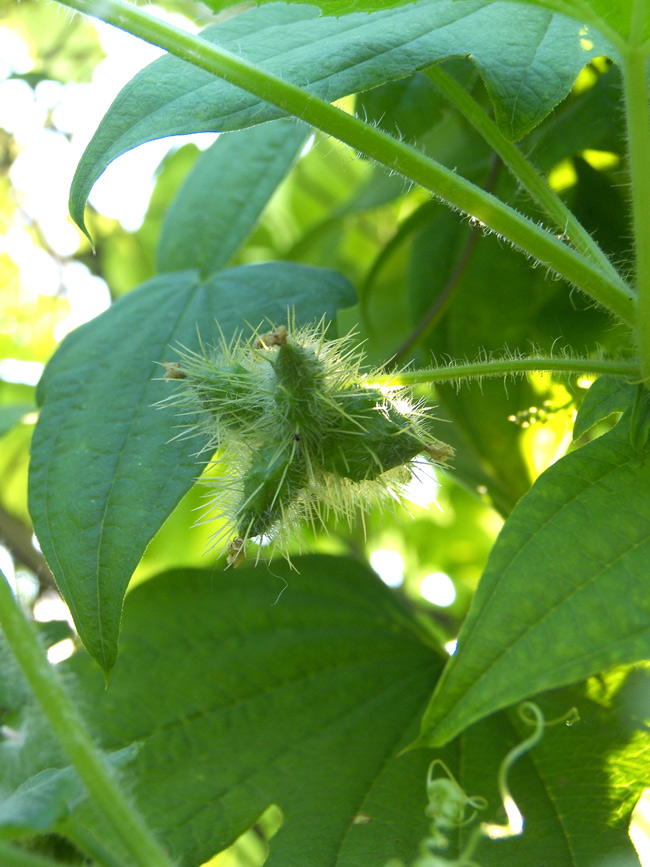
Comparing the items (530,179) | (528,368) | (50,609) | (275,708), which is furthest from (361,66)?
(50,609)

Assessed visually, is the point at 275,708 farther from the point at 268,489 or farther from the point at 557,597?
the point at 557,597

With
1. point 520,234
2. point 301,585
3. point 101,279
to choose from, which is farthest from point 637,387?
point 101,279

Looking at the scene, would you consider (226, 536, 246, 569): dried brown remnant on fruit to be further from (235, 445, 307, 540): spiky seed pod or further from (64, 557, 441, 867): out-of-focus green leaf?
(64, 557, 441, 867): out-of-focus green leaf

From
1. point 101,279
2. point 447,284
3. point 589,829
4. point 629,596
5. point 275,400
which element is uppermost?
point 101,279

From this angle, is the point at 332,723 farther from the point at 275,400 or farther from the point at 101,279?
the point at 101,279

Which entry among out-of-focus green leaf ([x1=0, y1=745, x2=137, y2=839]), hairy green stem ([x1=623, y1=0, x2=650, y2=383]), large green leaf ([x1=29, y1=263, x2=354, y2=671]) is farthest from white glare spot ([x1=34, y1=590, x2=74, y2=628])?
hairy green stem ([x1=623, y1=0, x2=650, y2=383])
